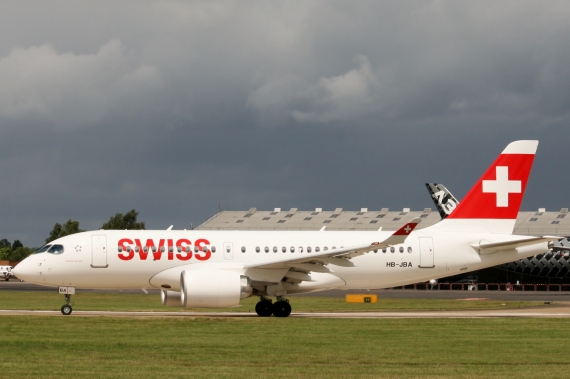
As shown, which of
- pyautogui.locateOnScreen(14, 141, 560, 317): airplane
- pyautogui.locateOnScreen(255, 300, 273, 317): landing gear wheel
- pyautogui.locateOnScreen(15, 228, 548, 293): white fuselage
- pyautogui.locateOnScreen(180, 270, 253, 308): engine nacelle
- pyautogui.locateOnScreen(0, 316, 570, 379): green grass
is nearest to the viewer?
pyautogui.locateOnScreen(0, 316, 570, 379): green grass

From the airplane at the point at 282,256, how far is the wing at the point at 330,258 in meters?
0.04

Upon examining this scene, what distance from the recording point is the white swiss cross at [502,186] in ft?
119

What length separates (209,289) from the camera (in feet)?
100

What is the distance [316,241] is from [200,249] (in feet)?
15.2

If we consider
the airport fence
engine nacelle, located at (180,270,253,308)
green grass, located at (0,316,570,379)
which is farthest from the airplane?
the airport fence

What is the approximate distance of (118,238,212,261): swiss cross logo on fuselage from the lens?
107 feet

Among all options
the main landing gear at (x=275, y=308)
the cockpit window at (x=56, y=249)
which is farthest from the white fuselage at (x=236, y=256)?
the main landing gear at (x=275, y=308)

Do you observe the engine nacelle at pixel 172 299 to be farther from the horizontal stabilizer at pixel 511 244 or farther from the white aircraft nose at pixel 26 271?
the horizontal stabilizer at pixel 511 244

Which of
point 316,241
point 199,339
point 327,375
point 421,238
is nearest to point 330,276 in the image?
point 316,241

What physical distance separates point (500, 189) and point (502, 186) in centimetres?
15

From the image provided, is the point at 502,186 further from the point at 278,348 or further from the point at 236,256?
the point at 278,348

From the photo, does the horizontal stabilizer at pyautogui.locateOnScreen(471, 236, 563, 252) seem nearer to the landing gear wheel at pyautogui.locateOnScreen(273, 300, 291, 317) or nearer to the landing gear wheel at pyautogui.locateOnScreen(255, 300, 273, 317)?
the landing gear wheel at pyautogui.locateOnScreen(273, 300, 291, 317)

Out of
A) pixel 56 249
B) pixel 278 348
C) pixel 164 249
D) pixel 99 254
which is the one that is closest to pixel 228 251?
pixel 164 249

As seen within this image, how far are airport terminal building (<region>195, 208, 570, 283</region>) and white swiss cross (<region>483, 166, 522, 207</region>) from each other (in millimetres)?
43581
